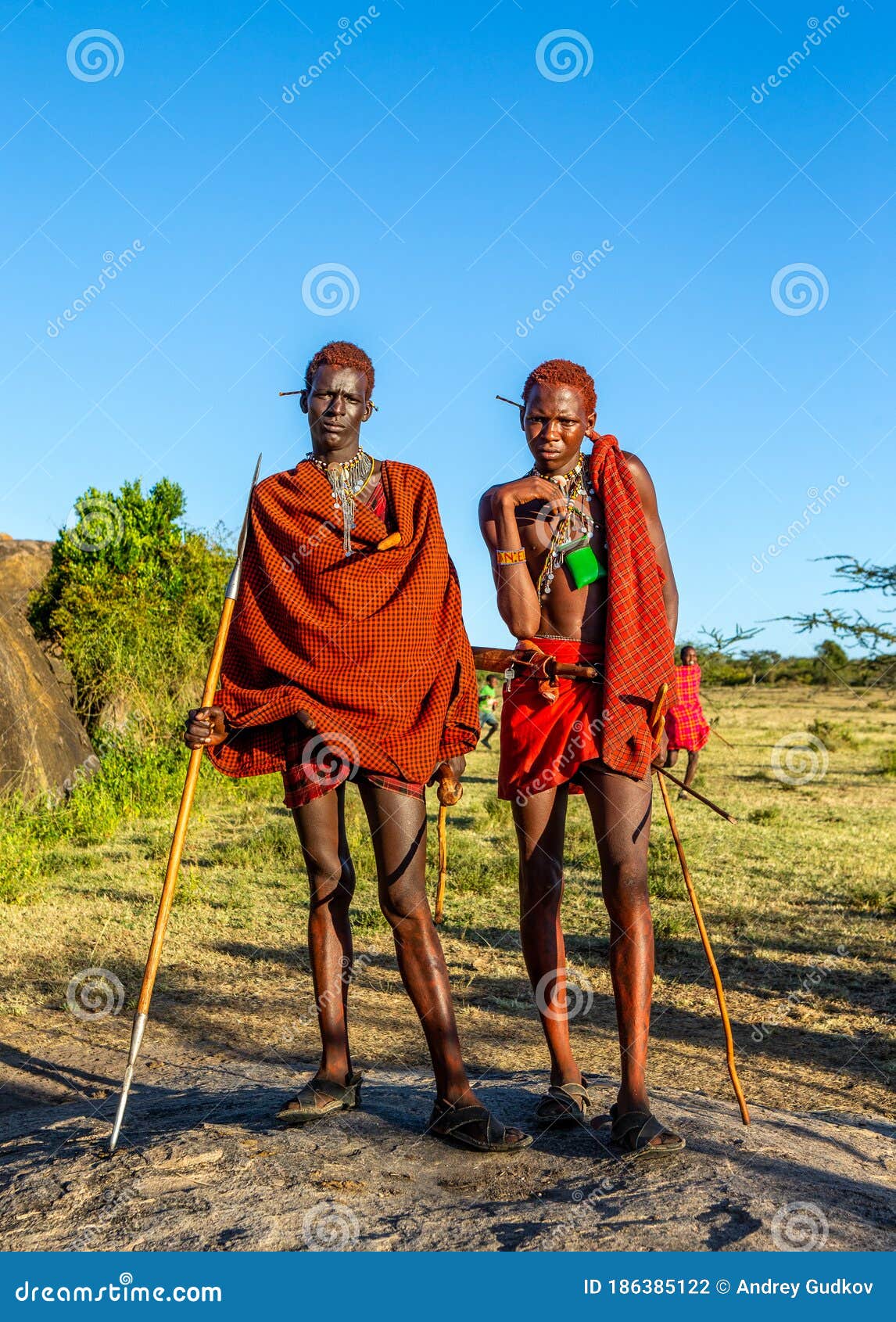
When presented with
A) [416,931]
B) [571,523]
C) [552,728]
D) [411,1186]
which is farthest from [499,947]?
[411,1186]

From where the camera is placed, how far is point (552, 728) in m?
3.48

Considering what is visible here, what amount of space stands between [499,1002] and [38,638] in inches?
414

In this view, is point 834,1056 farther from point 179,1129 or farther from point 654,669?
point 179,1129

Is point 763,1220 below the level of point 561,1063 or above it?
below

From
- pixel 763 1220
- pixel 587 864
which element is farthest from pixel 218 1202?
pixel 587 864

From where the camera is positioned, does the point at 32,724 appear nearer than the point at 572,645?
No

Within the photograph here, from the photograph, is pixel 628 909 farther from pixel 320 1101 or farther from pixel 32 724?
pixel 32 724

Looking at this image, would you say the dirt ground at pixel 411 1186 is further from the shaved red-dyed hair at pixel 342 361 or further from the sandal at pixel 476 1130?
the shaved red-dyed hair at pixel 342 361

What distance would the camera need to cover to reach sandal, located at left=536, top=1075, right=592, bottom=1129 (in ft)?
11.0

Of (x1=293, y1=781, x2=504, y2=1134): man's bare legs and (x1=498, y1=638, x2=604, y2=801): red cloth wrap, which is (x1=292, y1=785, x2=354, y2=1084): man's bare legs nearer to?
(x1=293, y1=781, x2=504, y2=1134): man's bare legs

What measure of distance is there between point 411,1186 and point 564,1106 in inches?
26.4

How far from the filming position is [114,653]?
1373 centimetres

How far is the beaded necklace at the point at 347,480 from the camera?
3.36 metres

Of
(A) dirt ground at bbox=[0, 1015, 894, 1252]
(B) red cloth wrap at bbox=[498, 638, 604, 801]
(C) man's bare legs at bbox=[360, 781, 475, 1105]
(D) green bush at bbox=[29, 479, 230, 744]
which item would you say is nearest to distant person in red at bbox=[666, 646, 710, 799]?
(D) green bush at bbox=[29, 479, 230, 744]
